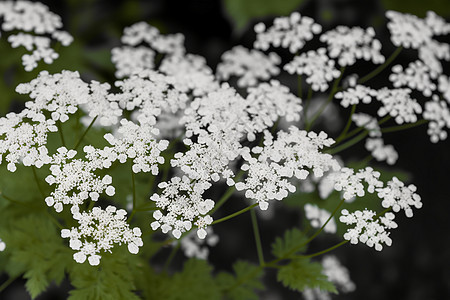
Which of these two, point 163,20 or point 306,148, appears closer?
point 306,148

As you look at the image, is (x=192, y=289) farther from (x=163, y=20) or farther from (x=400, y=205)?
(x=163, y=20)

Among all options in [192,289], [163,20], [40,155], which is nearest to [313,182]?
[192,289]

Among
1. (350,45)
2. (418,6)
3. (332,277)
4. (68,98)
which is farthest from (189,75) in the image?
(418,6)

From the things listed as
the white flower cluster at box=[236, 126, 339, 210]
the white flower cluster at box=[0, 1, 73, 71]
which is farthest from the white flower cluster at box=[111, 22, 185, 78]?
the white flower cluster at box=[236, 126, 339, 210]

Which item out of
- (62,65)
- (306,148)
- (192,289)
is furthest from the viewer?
(62,65)

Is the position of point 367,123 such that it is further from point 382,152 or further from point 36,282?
point 36,282

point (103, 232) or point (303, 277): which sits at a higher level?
point (103, 232)

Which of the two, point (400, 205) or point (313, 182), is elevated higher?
point (313, 182)

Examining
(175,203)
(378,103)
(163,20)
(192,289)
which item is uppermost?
(163,20)
